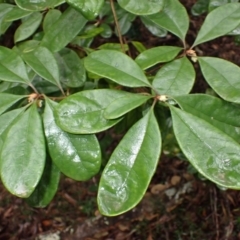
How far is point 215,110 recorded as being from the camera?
0.93 m

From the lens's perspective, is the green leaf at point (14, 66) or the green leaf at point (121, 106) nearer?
the green leaf at point (121, 106)

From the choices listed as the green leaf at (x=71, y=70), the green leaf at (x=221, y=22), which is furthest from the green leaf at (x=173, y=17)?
the green leaf at (x=71, y=70)

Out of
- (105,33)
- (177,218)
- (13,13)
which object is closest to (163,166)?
(177,218)

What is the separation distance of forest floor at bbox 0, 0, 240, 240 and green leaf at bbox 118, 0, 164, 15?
1.46 m

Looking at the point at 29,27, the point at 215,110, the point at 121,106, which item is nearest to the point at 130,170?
the point at 121,106

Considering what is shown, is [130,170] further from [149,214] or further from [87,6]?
[149,214]

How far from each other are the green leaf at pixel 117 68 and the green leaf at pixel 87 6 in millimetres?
116

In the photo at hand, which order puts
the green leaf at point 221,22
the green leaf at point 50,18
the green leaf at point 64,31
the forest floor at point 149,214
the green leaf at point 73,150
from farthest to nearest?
the forest floor at point 149,214, the green leaf at point 50,18, the green leaf at point 64,31, the green leaf at point 221,22, the green leaf at point 73,150

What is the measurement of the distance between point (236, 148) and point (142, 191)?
0.19 m

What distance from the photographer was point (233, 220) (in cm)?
231

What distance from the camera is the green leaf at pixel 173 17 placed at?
3.50 feet

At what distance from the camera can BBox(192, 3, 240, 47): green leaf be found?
1037 millimetres

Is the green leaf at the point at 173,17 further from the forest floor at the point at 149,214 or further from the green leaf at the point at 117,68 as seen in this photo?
the forest floor at the point at 149,214

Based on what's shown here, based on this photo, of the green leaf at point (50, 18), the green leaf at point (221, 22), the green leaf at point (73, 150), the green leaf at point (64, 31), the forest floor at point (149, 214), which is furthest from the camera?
the forest floor at point (149, 214)
